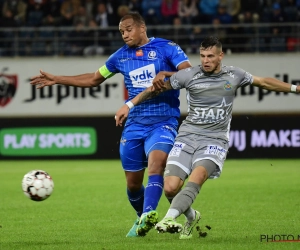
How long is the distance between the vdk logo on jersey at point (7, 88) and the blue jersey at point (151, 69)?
14.2 meters

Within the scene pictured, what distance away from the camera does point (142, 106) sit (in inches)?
326

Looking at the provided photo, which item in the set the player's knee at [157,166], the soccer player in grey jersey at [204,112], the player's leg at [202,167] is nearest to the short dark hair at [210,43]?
the soccer player in grey jersey at [204,112]

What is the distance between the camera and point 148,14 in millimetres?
21344

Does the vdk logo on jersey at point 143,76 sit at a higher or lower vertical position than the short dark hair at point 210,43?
lower

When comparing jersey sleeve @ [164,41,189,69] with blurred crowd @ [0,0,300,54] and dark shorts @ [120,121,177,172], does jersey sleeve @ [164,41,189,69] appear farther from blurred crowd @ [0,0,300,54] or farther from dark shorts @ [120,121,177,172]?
blurred crowd @ [0,0,300,54]

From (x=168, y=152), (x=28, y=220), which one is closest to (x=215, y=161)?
(x=168, y=152)

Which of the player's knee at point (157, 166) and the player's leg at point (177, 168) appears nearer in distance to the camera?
the player's leg at point (177, 168)

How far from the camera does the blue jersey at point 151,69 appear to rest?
8.24 m

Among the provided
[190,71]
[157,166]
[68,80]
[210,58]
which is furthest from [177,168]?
[68,80]

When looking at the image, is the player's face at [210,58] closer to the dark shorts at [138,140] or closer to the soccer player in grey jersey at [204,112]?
the soccer player in grey jersey at [204,112]

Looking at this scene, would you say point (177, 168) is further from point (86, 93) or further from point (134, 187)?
point (86, 93)

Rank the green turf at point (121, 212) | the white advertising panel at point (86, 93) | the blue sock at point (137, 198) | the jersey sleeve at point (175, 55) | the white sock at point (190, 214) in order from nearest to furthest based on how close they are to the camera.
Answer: the green turf at point (121, 212) < the white sock at point (190, 214) < the jersey sleeve at point (175, 55) < the blue sock at point (137, 198) < the white advertising panel at point (86, 93)

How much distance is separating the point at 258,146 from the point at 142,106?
1263 centimetres

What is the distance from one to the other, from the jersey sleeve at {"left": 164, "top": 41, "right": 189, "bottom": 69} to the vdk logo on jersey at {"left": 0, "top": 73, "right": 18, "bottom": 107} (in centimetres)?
1442
